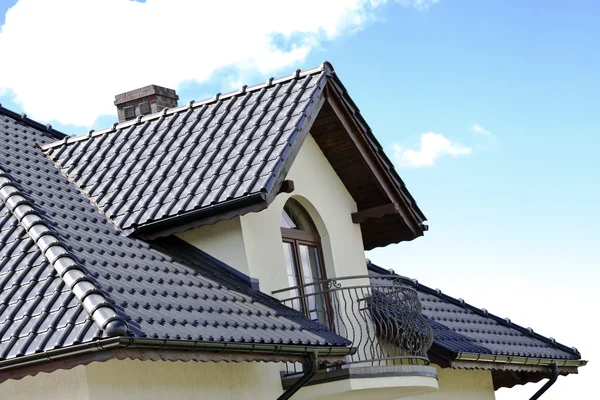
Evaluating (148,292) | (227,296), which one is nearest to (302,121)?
(227,296)

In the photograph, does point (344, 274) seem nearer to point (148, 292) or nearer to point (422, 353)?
point (422, 353)

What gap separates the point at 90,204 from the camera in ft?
45.1

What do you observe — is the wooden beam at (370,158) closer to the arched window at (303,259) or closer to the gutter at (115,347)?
the arched window at (303,259)

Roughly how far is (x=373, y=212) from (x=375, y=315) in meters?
1.86

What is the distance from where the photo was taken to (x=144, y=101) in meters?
18.0

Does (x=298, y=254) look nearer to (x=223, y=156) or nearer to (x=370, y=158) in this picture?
(x=223, y=156)

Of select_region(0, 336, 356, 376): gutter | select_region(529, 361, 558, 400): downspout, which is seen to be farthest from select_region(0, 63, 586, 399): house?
select_region(529, 361, 558, 400): downspout

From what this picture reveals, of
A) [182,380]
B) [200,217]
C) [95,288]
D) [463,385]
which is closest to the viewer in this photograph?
[95,288]

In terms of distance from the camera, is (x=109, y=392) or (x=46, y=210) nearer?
(x=109, y=392)

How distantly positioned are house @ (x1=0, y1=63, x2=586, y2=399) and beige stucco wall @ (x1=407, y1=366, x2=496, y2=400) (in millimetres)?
39

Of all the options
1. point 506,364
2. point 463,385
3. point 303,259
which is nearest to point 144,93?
point 303,259

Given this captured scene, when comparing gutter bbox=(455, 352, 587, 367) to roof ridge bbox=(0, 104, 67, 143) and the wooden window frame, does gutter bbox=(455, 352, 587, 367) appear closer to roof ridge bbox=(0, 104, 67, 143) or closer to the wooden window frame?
the wooden window frame

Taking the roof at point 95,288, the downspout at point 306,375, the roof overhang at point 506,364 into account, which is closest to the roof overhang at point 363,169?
the roof overhang at point 506,364

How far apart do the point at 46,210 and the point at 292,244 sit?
11.3ft
